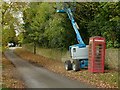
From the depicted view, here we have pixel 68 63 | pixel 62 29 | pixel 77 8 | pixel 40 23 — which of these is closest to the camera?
pixel 68 63

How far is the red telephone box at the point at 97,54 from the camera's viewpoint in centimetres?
2061

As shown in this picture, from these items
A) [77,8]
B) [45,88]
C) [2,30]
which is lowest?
[45,88]

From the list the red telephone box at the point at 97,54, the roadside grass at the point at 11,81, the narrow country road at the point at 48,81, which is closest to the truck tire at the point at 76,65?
the red telephone box at the point at 97,54

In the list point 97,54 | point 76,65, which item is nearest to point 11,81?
point 97,54

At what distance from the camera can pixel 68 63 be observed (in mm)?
23594

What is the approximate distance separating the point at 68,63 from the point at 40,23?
56.1 ft

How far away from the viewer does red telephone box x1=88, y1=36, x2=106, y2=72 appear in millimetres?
20609

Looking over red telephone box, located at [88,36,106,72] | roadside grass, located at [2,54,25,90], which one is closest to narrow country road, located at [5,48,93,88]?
roadside grass, located at [2,54,25,90]

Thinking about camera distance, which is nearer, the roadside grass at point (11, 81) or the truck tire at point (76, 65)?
the roadside grass at point (11, 81)

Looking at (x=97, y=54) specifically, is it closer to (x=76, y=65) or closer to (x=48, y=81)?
(x=76, y=65)

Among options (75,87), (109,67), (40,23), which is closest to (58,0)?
(109,67)

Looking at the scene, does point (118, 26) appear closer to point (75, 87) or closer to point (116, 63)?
point (116, 63)

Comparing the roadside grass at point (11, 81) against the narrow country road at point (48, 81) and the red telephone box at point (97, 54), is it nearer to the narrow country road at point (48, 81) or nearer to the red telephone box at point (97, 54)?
the narrow country road at point (48, 81)

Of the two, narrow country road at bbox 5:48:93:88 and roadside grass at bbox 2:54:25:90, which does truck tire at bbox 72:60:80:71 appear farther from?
roadside grass at bbox 2:54:25:90
